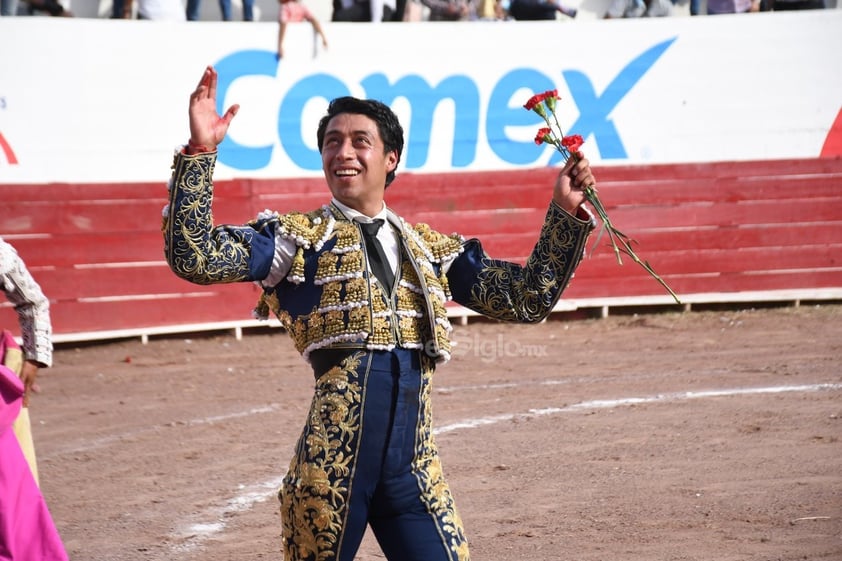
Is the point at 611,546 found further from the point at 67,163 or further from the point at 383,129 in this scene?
the point at 67,163

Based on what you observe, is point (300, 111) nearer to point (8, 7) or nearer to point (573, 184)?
point (8, 7)

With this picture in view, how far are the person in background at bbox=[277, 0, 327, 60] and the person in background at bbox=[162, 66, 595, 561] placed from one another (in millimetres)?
6801

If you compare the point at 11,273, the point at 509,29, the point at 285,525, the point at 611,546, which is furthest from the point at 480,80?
the point at 285,525

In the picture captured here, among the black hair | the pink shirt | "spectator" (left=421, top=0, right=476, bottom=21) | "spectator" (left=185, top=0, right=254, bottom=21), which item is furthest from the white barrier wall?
the black hair

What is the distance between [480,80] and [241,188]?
2.16 metres

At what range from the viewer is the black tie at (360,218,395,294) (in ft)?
9.09

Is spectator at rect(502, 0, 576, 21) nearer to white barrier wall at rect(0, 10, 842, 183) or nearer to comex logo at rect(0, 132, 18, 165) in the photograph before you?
white barrier wall at rect(0, 10, 842, 183)

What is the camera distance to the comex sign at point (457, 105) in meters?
9.45

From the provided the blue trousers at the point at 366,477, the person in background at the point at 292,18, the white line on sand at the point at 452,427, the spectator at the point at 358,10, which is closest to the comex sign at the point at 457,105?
the person in background at the point at 292,18

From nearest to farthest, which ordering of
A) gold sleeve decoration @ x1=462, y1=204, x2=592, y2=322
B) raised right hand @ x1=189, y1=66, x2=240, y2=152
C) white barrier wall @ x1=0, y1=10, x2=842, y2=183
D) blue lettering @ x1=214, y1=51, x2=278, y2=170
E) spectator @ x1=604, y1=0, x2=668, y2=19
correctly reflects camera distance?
raised right hand @ x1=189, y1=66, x2=240, y2=152, gold sleeve decoration @ x1=462, y1=204, x2=592, y2=322, white barrier wall @ x1=0, y1=10, x2=842, y2=183, blue lettering @ x1=214, y1=51, x2=278, y2=170, spectator @ x1=604, y1=0, x2=668, y2=19

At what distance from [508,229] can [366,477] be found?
24.3 feet

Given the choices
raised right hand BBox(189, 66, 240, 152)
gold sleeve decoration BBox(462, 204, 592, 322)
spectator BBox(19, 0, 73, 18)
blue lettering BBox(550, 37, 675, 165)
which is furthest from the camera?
blue lettering BBox(550, 37, 675, 165)

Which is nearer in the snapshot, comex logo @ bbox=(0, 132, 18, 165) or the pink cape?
the pink cape

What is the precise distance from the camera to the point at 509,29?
395 inches
